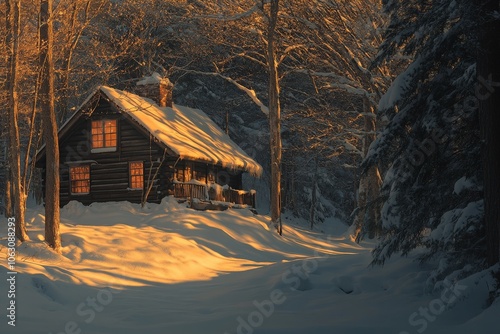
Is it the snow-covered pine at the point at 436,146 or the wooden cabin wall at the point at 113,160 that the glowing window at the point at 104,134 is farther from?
the snow-covered pine at the point at 436,146

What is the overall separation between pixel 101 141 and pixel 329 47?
1419 cm

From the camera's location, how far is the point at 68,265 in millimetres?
18094

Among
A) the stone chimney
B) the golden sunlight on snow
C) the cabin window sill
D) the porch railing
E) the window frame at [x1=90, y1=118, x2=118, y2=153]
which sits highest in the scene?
the stone chimney

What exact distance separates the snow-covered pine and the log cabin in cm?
2088

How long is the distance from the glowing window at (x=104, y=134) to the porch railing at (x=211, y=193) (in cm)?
422

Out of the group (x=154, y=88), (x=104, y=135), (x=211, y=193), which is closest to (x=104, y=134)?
(x=104, y=135)

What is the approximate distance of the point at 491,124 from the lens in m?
9.55

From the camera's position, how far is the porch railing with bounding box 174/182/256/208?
33.0m

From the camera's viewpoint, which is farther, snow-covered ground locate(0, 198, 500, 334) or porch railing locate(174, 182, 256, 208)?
porch railing locate(174, 182, 256, 208)

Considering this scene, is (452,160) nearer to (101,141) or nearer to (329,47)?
(329,47)

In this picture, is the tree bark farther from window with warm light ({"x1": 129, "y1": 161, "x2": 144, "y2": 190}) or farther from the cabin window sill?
the cabin window sill

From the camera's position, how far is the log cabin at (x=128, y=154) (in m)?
32.3

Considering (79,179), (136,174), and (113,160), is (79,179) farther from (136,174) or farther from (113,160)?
(136,174)

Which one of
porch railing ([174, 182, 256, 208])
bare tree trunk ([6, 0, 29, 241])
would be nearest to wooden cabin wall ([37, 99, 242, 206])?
porch railing ([174, 182, 256, 208])
